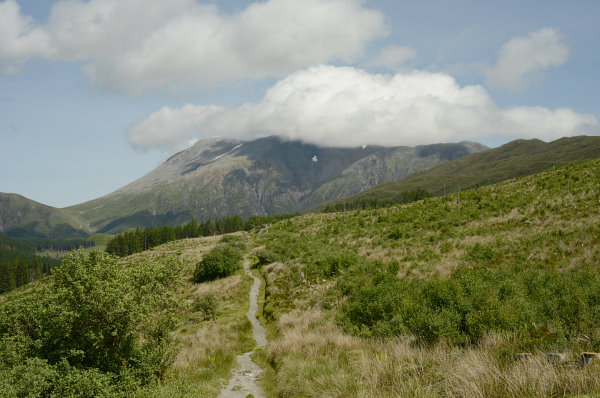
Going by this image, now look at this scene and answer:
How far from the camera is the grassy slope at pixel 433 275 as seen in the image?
24.1 ft

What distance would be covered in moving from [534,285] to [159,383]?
707 inches

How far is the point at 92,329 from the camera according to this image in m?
11.2

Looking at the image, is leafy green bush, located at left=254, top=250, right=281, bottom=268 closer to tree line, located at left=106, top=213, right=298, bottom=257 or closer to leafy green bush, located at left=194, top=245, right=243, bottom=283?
leafy green bush, located at left=194, top=245, right=243, bottom=283

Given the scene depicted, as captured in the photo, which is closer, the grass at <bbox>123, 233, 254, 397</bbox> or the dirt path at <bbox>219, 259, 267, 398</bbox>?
the grass at <bbox>123, 233, 254, 397</bbox>

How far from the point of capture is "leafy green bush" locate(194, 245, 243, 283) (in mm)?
46438

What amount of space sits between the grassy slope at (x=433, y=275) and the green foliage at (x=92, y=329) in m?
5.48

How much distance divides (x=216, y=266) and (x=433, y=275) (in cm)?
3229

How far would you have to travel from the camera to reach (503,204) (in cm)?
3928

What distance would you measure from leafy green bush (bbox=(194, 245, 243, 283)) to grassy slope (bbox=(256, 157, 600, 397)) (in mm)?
5762

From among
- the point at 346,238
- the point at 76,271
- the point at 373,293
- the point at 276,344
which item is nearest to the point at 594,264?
the point at 373,293

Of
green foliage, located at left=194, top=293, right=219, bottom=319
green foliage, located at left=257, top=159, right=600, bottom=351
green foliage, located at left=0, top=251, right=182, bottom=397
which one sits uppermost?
green foliage, located at left=0, top=251, right=182, bottom=397

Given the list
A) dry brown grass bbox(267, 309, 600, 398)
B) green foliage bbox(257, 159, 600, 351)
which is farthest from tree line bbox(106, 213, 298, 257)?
dry brown grass bbox(267, 309, 600, 398)

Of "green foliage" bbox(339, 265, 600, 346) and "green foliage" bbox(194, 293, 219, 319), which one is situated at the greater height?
"green foliage" bbox(339, 265, 600, 346)

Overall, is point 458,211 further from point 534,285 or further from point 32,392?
point 32,392
